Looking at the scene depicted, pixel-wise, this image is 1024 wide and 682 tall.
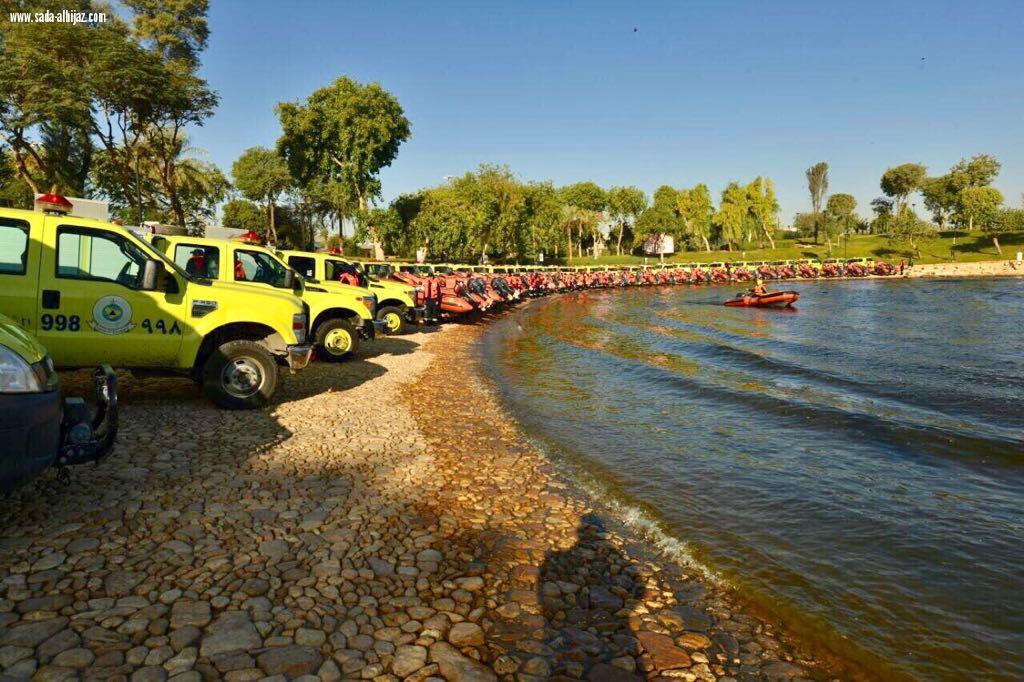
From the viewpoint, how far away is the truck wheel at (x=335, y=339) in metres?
13.1

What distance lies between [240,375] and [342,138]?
51.4m

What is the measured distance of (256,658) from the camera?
332 centimetres

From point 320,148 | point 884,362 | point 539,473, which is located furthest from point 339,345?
point 320,148

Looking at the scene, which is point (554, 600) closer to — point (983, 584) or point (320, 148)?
point (983, 584)

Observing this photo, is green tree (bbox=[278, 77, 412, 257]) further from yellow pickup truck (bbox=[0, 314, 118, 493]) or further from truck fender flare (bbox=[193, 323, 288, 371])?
yellow pickup truck (bbox=[0, 314, 118, 493])

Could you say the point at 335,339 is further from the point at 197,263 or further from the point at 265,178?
the point at 265,178

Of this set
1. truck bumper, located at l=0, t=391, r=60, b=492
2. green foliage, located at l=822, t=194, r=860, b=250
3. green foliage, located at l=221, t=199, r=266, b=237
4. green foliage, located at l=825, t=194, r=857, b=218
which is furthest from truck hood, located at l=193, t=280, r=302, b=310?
green foliage, located at l=825, t=194, r=857, b=218

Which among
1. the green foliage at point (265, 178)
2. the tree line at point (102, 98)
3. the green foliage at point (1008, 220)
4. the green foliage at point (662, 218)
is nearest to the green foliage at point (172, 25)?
the tree line at point (102, 98)

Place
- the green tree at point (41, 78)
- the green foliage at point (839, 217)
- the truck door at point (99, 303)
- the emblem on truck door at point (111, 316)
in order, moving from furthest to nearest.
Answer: the green foliage at point (839, 217) < the green tree at point (41, 78) < the emblem on truck door at point (111, 316) < the truck door at point (99, 303)

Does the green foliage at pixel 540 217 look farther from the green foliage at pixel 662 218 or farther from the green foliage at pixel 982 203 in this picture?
the green foliage at pixel 982 203

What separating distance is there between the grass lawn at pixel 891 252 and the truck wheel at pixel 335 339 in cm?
7639

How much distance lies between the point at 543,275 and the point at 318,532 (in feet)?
148

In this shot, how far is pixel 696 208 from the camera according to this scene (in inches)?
4208

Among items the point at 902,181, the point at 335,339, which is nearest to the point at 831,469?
the point at 335,339
